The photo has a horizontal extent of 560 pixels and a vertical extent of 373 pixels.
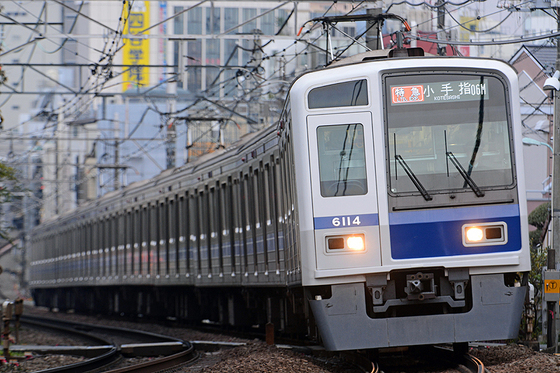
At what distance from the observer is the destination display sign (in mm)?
8203

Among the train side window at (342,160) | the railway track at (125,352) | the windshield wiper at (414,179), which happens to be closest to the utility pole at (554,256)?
the windshield wiper at (414,179)

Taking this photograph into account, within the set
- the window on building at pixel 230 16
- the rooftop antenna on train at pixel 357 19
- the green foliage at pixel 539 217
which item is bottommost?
the green foliage at pixel 539 217

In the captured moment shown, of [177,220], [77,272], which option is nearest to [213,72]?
[77,272]

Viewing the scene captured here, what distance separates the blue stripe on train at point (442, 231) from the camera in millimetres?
8031

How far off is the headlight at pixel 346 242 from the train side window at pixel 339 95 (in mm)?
1165

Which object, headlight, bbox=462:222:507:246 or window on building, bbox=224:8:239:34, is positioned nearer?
headlight, bbox=462:222:507:246

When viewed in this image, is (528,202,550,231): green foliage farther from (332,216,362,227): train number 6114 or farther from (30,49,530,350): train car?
(332,216,362,227): train number 6114

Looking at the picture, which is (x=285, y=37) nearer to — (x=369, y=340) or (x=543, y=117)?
(x=369, y=340)

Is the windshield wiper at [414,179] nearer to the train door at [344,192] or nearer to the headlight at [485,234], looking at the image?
the train door at [344,192]

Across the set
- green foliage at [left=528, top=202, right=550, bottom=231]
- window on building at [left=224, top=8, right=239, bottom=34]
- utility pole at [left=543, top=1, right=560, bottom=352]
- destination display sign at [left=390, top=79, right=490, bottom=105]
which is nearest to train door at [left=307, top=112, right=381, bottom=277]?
destination display sign at [left=390, top=79, right=490, bottom=105]

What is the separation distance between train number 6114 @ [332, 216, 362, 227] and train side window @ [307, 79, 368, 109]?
39.7 inches

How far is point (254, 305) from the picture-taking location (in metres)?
15.2

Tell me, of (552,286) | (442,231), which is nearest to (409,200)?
(442,231)

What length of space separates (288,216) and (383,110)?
200 cm
